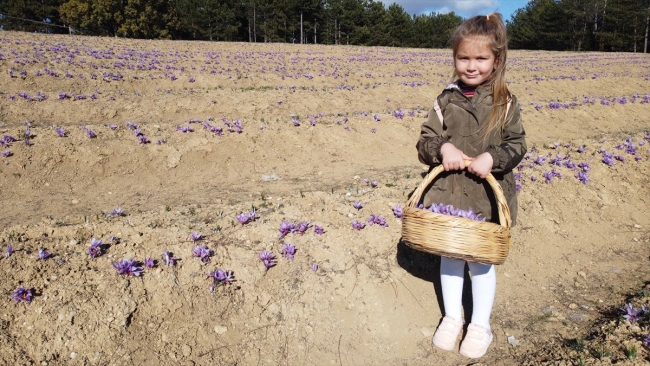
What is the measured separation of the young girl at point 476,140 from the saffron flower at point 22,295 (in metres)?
4.28

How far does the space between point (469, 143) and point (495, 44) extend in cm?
92

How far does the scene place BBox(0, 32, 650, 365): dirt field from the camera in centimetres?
437

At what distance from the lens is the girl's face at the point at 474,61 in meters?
3.59

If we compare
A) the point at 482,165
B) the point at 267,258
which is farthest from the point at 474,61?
the point at 267,258

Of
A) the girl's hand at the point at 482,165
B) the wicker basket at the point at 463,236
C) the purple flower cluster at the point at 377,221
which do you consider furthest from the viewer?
the purple flower cluster at the point at 377,221

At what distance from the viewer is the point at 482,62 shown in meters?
3.65

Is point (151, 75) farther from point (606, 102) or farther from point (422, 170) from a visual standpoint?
point (606, 102)

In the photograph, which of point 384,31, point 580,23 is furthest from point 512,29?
point 384,31

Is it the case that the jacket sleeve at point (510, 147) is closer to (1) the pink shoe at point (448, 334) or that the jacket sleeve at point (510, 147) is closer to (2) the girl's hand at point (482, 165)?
(2) the girl's hand at point (482, 165)

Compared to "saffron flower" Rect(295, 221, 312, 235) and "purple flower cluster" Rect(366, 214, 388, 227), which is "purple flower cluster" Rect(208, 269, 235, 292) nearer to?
"saffron flower" Rect(295, 221, 312, 235)

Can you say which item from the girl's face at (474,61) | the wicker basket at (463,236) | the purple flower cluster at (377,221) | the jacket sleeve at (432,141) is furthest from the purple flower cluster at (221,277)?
the girl's face at (474,61)

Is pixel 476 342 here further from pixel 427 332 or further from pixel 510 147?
pixel 510 147

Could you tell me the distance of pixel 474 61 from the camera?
3.66 m

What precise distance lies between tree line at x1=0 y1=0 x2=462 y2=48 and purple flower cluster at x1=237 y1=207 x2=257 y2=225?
6300 centimetres
